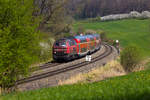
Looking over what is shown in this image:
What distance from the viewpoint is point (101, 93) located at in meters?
8.12

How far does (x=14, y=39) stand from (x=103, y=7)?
504ft

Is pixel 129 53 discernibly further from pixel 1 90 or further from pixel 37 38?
pixel 1 90

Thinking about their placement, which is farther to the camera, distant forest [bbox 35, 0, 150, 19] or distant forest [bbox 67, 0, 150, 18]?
distant forest [bbox 67, 0, 150, 18]

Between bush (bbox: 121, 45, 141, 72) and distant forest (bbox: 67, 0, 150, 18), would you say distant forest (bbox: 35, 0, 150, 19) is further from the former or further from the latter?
bush (bbox: 121, 45, 141, 72)

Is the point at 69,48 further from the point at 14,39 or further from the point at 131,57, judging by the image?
the point at 14,39

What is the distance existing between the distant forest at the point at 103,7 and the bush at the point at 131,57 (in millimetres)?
122511

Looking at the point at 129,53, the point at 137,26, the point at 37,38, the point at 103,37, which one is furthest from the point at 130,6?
the point at 37,38

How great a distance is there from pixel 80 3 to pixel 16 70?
161 meters

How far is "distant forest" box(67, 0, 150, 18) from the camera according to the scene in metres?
146

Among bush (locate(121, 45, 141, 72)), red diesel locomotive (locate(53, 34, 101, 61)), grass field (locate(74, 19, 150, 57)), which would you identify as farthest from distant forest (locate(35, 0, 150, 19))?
bush (locate(121, 45, 141, 72))

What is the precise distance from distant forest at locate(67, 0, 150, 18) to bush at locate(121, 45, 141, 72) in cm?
12251

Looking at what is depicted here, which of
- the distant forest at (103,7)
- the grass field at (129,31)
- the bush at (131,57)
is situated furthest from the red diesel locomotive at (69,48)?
the distant forest at (103,7)

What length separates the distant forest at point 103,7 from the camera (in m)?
146

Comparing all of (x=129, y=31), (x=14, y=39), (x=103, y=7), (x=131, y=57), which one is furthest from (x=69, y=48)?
(x=103, y=7)
